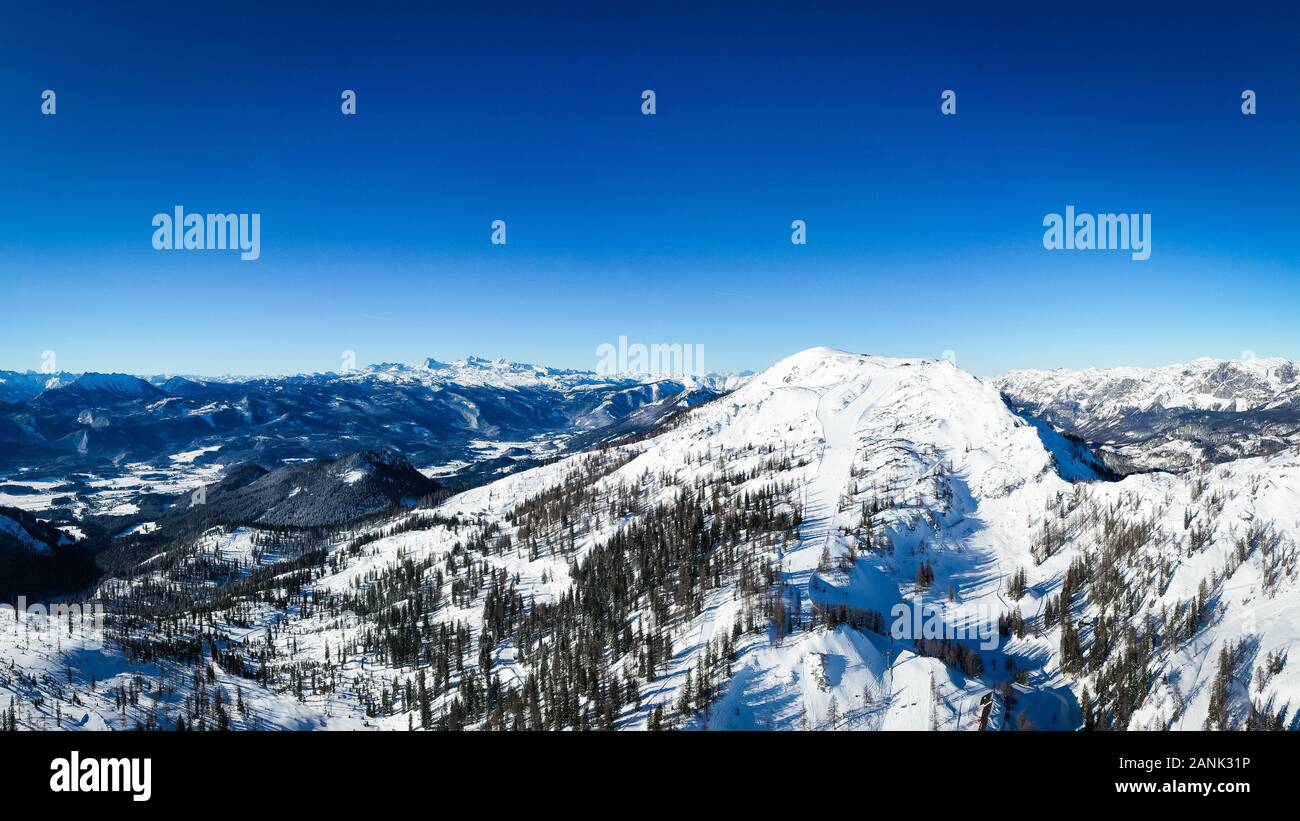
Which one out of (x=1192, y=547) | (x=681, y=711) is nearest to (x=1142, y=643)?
(x=1192, y=547)

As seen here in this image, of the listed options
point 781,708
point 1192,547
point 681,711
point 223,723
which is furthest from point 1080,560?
point 223,723
